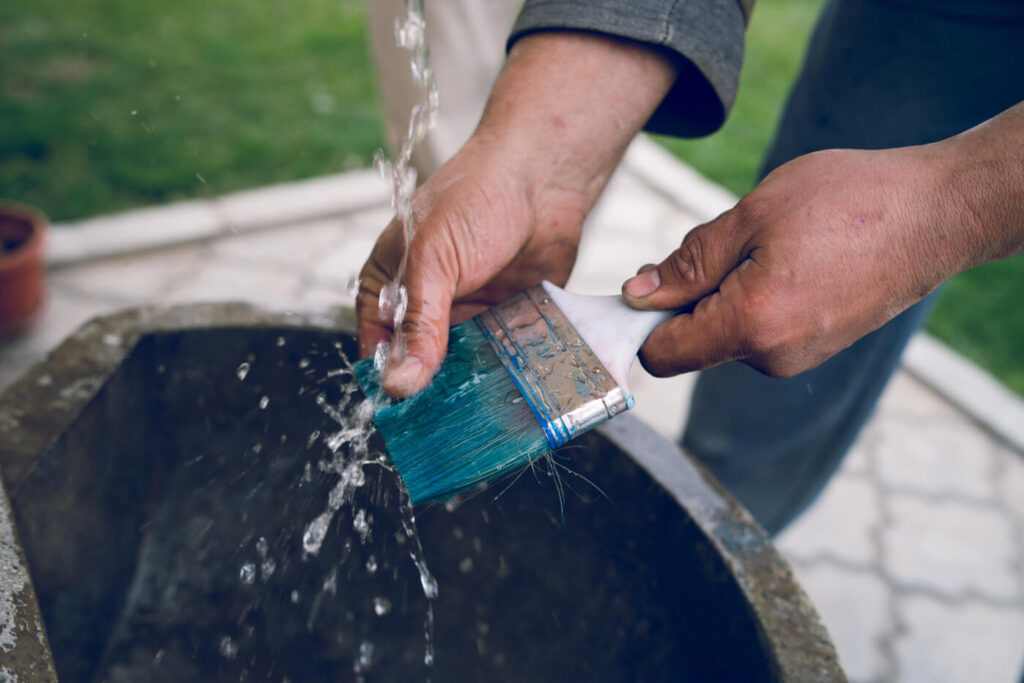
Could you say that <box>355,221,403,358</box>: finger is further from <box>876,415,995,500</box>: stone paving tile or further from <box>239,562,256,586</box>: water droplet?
<box>876,415,995,500</box>: stone paving tile

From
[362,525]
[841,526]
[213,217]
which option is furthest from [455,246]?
[213,217]

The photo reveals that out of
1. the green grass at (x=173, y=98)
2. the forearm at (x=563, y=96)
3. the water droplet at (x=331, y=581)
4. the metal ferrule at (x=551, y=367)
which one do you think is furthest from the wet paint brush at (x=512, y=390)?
the green grass at (x=173, y=98)

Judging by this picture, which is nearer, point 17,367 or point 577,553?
point 577,553

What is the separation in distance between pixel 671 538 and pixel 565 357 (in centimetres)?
33

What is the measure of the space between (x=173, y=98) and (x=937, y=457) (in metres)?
3.40

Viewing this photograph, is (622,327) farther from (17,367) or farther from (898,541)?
(17,367)

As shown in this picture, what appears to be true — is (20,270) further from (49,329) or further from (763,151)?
(763,151)

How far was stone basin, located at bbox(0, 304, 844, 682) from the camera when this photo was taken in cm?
111

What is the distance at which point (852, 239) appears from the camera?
38.4 inches

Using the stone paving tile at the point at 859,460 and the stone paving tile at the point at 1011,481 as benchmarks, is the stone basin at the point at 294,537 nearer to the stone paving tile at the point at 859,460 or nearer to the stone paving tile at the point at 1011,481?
the stone paving tile at the point at 859,460

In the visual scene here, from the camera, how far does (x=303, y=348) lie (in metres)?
1.30

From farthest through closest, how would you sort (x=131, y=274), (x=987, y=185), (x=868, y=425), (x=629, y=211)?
(x=629, y=211) < (x=131, y=274) < (x=868, y=425) < (x=987, y=185)

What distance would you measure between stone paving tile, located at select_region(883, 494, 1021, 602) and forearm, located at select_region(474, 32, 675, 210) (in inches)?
65.2

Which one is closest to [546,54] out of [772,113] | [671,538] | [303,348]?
[303,348]
